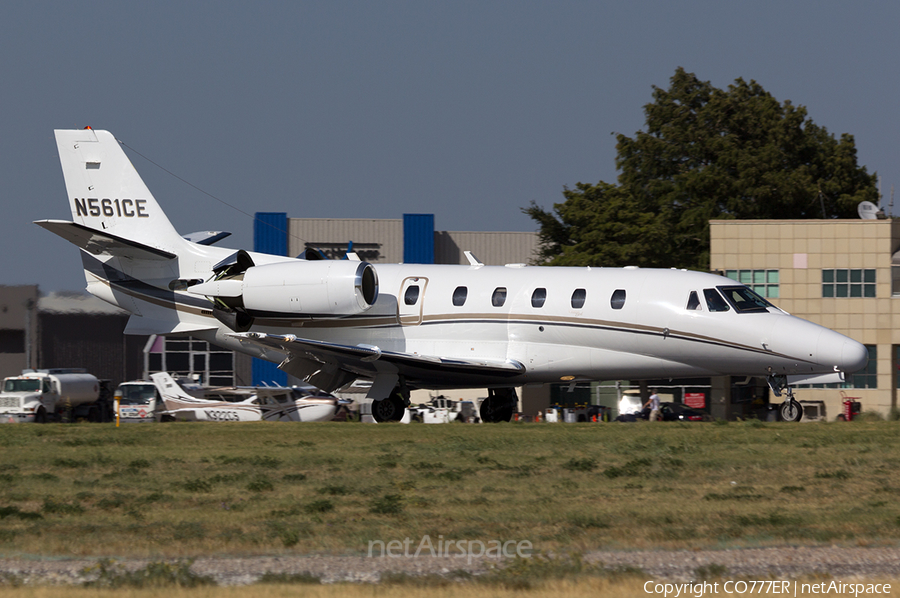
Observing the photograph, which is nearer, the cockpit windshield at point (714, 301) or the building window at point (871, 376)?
the cockpit windshield at point (714, 301)

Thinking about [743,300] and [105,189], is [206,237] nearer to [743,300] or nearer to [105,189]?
[105,189]

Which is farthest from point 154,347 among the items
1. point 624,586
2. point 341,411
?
point 624,586

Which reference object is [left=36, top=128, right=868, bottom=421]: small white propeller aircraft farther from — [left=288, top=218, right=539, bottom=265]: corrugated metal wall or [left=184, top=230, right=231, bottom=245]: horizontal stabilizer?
[left=288, top=218, right=539, bottom=265]: corrugated metal wall

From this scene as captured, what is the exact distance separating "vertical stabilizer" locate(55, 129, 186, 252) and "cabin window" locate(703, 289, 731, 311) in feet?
43.3

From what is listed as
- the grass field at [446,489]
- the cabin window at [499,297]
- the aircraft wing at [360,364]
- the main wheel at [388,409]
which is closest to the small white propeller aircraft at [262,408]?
the aircraft wing at [360,364]

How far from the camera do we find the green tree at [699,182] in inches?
1911

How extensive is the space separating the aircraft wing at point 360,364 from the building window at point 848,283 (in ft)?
63.5

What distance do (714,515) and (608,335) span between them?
35.0 feet

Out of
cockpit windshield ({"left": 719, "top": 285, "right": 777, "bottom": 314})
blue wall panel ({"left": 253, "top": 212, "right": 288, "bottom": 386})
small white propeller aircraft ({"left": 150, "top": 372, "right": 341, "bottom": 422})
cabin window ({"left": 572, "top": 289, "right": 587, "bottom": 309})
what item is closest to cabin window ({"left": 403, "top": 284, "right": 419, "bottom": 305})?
cabin window ({"left": 572, "top": 289, "right": 587, "bottom": 309})

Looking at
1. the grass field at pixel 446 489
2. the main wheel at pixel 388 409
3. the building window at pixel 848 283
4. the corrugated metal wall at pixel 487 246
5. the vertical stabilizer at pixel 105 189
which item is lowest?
the grass field at pixel 446 489

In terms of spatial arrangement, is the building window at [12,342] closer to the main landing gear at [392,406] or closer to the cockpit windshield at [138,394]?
the cockpit windshield at [138,394]

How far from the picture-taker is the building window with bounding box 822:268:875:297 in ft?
121

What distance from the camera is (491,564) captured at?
868 centimetres

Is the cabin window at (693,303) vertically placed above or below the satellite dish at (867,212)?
below
